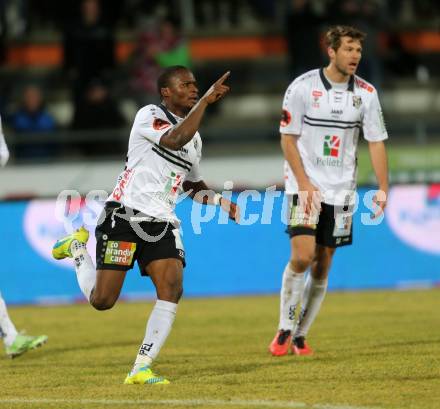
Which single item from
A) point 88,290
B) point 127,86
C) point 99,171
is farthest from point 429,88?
point 88,290

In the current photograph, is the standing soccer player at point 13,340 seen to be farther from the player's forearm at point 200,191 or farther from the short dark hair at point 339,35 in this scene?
the short dark hair at point 339,35

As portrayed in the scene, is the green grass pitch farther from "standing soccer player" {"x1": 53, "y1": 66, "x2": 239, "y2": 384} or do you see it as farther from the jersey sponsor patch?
the jersey sponsor patch

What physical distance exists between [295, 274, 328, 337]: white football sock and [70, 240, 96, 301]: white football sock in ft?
5.99

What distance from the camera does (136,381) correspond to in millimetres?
7668

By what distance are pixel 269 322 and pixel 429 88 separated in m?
9.41

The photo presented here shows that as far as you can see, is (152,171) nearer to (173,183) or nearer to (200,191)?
(173,183)

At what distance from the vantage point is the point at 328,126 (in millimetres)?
9133

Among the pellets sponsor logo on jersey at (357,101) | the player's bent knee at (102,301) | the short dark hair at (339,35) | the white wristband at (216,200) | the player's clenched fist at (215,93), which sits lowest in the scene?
the player's bent knee at (102,301)

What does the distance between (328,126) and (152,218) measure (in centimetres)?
198

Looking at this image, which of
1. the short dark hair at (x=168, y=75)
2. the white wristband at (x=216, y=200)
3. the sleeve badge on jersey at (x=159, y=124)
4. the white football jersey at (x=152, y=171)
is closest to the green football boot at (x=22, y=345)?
the white football jersey at (x=152, y=171)

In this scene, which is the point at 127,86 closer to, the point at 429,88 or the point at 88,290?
the point at 429,88

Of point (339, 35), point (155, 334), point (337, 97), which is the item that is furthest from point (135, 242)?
point (339, 35)

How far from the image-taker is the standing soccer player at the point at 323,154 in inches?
356

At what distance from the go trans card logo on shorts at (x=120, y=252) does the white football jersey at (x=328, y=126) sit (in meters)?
1.78
